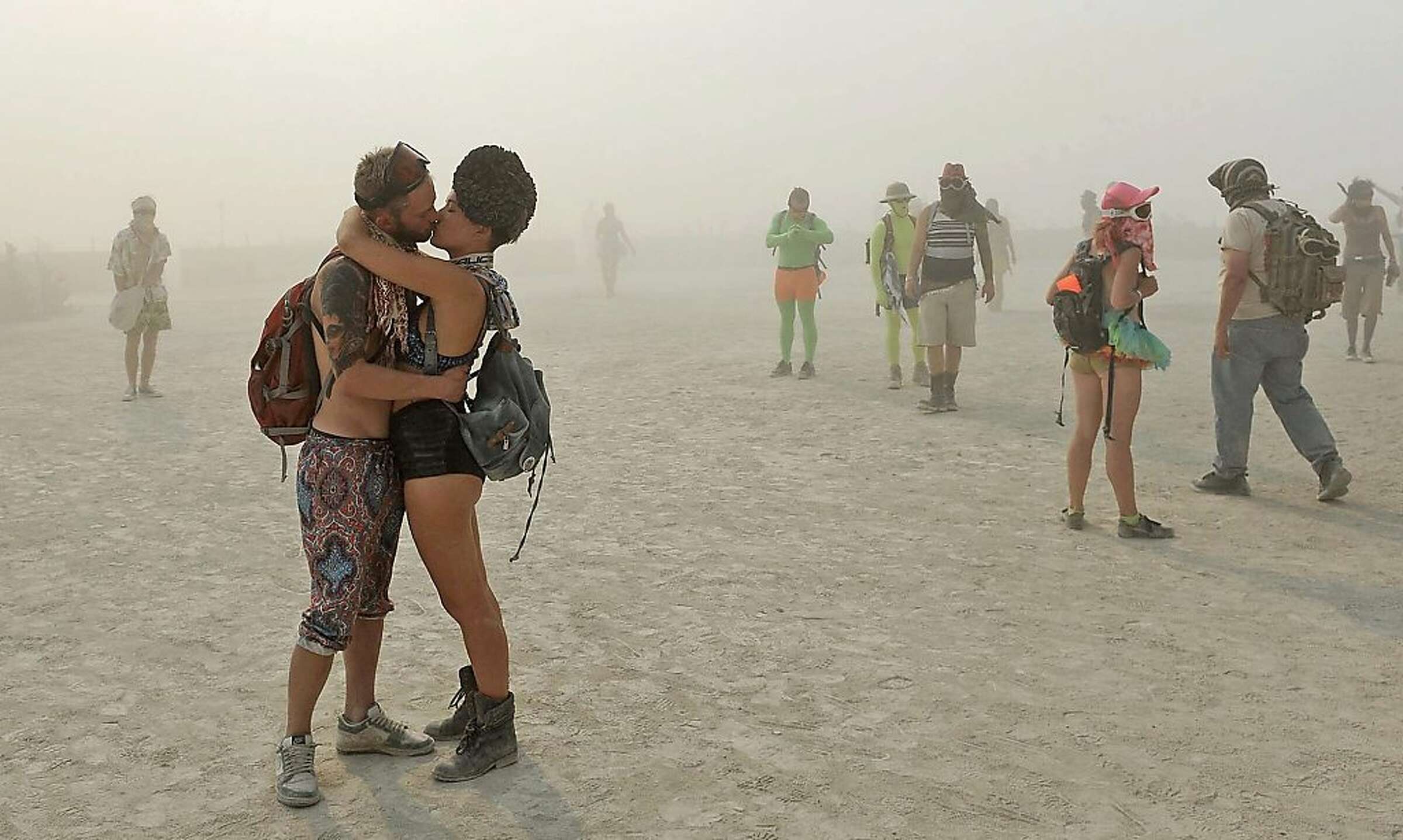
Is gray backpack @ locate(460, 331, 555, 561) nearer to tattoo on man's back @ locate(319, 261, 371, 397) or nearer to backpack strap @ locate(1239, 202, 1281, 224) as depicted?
tattoo on man's back @ locate(319, 261, 371, 397)

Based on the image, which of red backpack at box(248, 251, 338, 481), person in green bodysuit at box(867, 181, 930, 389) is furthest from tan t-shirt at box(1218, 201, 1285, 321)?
red backpack at box(248, 251, 338, 481)

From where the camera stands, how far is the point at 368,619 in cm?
405

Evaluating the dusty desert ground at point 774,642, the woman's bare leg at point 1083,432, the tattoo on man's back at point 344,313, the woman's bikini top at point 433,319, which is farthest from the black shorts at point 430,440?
the woman's bare leg at point 1083,432

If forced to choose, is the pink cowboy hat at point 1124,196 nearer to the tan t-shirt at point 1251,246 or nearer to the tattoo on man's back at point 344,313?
the tan t-shirt at point 1251,246

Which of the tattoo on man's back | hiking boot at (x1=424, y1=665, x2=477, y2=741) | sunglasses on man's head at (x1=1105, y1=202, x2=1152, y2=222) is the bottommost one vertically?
hiking boot at (x1=424, y1=665, x2=477, y2=741)

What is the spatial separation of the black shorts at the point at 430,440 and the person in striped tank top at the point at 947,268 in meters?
7.42

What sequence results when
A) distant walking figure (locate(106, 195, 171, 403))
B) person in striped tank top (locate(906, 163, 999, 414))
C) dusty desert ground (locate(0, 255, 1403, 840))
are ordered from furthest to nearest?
distant walking figure (locate(106, 195, 171, 403))
person in striped tank top (locate(906, 163, 999, 414))
dusty desert ground (locate(0, 255, 1403, 840))

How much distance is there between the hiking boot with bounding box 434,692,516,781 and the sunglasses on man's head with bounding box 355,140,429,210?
158 cm

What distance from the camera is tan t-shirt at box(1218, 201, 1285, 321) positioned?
7.25m

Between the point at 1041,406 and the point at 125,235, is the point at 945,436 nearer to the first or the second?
the point at 1041,406

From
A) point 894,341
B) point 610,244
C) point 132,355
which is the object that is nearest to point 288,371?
point 894,341

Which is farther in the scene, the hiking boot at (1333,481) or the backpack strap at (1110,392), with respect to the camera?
the hiking boot at (1333,481)

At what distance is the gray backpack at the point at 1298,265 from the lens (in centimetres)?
714

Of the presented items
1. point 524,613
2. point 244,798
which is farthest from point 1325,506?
point 244,798
